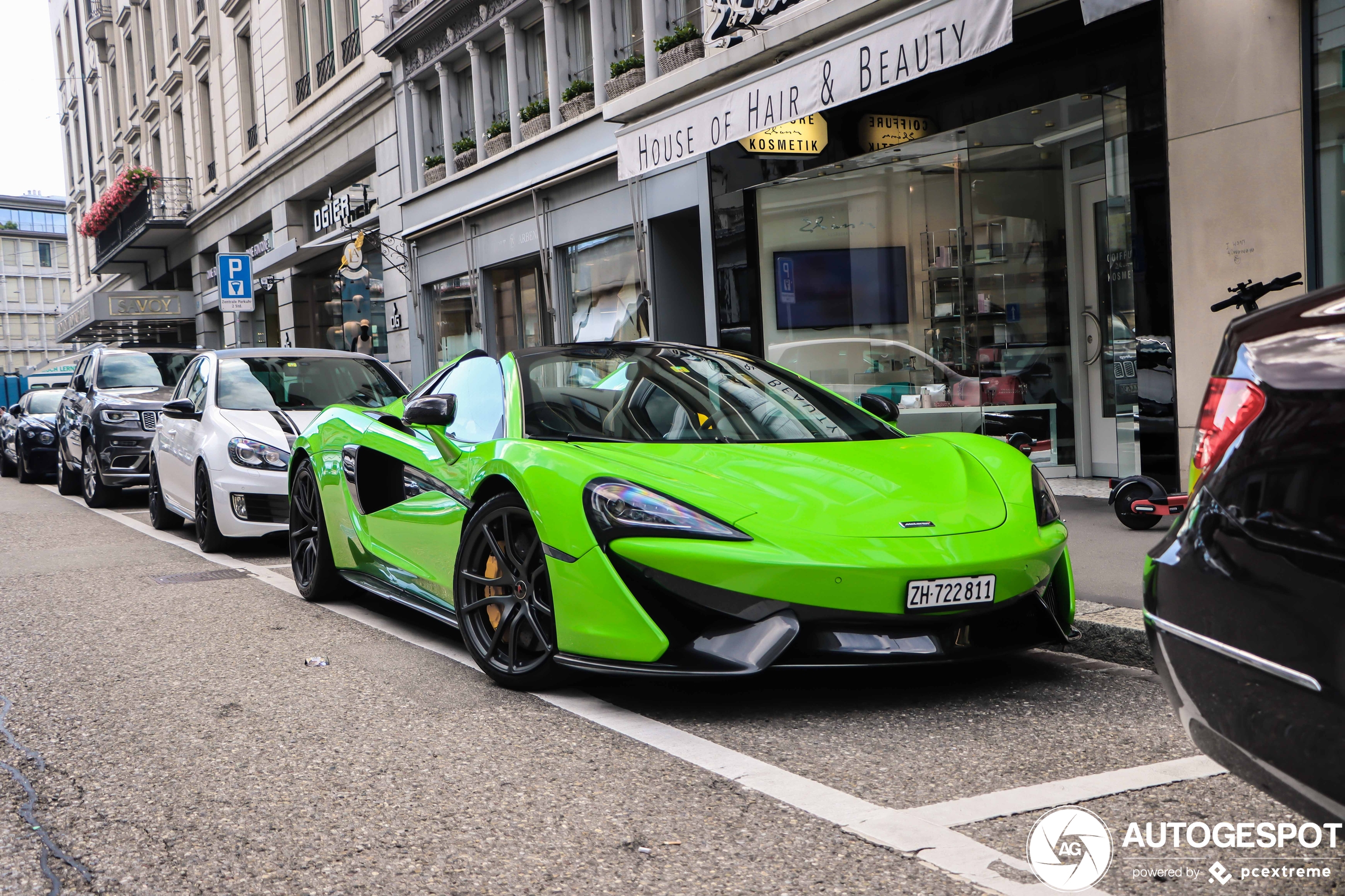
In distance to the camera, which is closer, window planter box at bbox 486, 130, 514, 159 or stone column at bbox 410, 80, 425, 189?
window planter box at bbox 486, 130, 514, 159

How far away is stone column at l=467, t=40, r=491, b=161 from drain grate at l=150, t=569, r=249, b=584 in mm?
11881

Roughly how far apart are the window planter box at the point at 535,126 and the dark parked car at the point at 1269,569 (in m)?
15.3

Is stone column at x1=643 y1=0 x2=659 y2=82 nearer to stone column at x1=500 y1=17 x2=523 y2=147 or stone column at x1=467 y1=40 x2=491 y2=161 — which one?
stone column at x1=500 y1=17 x2=523 y2=147

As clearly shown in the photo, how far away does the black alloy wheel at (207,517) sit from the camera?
877cm

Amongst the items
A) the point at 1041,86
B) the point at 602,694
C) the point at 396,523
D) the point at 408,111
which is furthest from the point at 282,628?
the point at 408,111

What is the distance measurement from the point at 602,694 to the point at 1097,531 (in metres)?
4.03

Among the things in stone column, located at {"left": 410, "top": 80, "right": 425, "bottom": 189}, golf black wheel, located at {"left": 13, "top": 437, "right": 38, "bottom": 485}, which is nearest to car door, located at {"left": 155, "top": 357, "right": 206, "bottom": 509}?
golf black wheel, located at {"left": 13, "top": 437, "right": 38, "bottom": 485}

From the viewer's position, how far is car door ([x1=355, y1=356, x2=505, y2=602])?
4.99 m

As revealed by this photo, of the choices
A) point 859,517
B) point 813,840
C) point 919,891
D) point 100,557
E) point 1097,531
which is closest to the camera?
point 919,891

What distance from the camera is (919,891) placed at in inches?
104

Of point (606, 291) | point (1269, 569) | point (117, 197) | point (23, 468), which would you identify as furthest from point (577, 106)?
point (117, 197)

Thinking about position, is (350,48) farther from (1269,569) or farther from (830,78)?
(1269,569)

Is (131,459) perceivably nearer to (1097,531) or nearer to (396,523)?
(396,523)

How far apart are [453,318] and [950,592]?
56.4 feet
